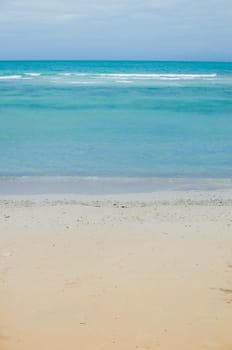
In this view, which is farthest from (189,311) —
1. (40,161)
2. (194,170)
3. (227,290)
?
(40,161)

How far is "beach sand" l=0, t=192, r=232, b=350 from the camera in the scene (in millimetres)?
4887

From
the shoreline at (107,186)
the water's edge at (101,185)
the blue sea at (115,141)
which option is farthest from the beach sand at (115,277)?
the blue sea at (115,141)

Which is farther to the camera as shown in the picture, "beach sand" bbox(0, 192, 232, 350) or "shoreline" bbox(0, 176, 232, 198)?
"shoreline" bbox(0, 176, 232, 198)

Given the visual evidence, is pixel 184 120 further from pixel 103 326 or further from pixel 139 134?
pixel 103 326

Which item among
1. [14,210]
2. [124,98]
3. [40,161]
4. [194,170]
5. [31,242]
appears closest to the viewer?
[31,242]

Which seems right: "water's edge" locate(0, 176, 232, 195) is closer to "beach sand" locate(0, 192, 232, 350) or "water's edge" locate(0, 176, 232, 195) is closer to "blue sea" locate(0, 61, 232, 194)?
"blue sea" locate(0, 61, 232, 194)

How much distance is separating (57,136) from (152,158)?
4.52 meters

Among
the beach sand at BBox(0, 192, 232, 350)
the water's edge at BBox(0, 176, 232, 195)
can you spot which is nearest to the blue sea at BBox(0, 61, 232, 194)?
the water's edge at BBox(0, 176, 232, 195)

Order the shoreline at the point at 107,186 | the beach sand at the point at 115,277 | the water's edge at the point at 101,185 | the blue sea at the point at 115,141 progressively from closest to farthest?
1. the beach sand at the point at 115,277
2. the shoreline at the point at 107,186
3. the water's edge at the point at 101,185
4. the blue sea at the point at 115,141

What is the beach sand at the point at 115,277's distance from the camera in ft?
16.0

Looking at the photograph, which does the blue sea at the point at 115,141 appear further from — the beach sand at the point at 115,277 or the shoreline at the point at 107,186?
the beach sand at the point at 115,277

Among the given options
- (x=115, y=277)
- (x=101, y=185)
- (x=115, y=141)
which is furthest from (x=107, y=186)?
(x=115, y=141)

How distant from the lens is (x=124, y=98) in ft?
106

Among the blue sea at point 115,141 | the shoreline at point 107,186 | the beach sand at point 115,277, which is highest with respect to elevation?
the blue sea at point 115,141
